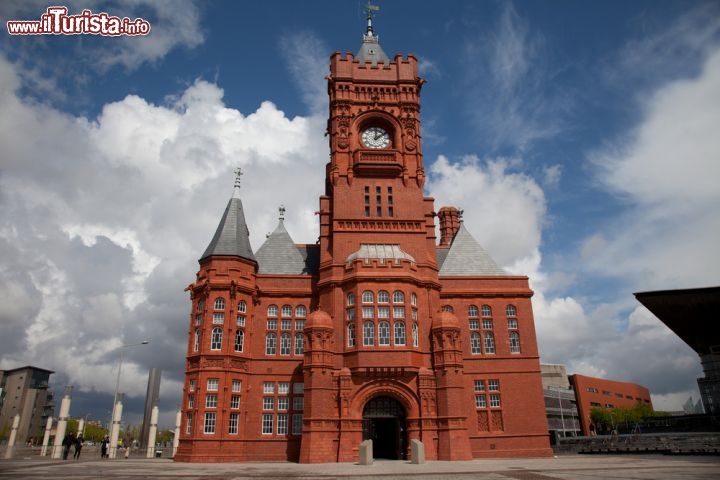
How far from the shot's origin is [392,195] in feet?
137

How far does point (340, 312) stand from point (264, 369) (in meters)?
7.26

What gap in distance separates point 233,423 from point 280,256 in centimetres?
1381

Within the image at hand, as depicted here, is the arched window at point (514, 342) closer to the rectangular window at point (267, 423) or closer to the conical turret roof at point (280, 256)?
the conical turret roof at point (280, 256)

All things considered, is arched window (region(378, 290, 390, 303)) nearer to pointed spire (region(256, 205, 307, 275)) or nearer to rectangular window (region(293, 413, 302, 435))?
pointed spire (region(256, 205, 307, 275))

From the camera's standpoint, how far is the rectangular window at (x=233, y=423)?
116ft

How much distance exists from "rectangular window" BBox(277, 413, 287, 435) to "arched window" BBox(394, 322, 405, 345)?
10.0 m

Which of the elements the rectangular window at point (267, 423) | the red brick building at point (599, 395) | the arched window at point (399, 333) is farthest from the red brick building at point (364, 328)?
the red brick building at point (599, 395)

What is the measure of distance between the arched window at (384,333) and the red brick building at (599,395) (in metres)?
60.7

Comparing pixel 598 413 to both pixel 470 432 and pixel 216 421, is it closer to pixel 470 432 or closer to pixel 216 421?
pixel 470 432

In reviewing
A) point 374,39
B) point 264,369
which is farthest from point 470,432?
point 374,39

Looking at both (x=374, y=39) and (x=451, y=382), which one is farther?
(x=374, y=39)

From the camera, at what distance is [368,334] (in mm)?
35156

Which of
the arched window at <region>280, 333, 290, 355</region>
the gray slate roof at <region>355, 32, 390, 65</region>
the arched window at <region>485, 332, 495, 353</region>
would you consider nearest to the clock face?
the gray slate roof at <region>355, 32, 390, 65</region>

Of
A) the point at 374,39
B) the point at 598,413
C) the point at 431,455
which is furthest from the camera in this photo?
the point at 598,413
